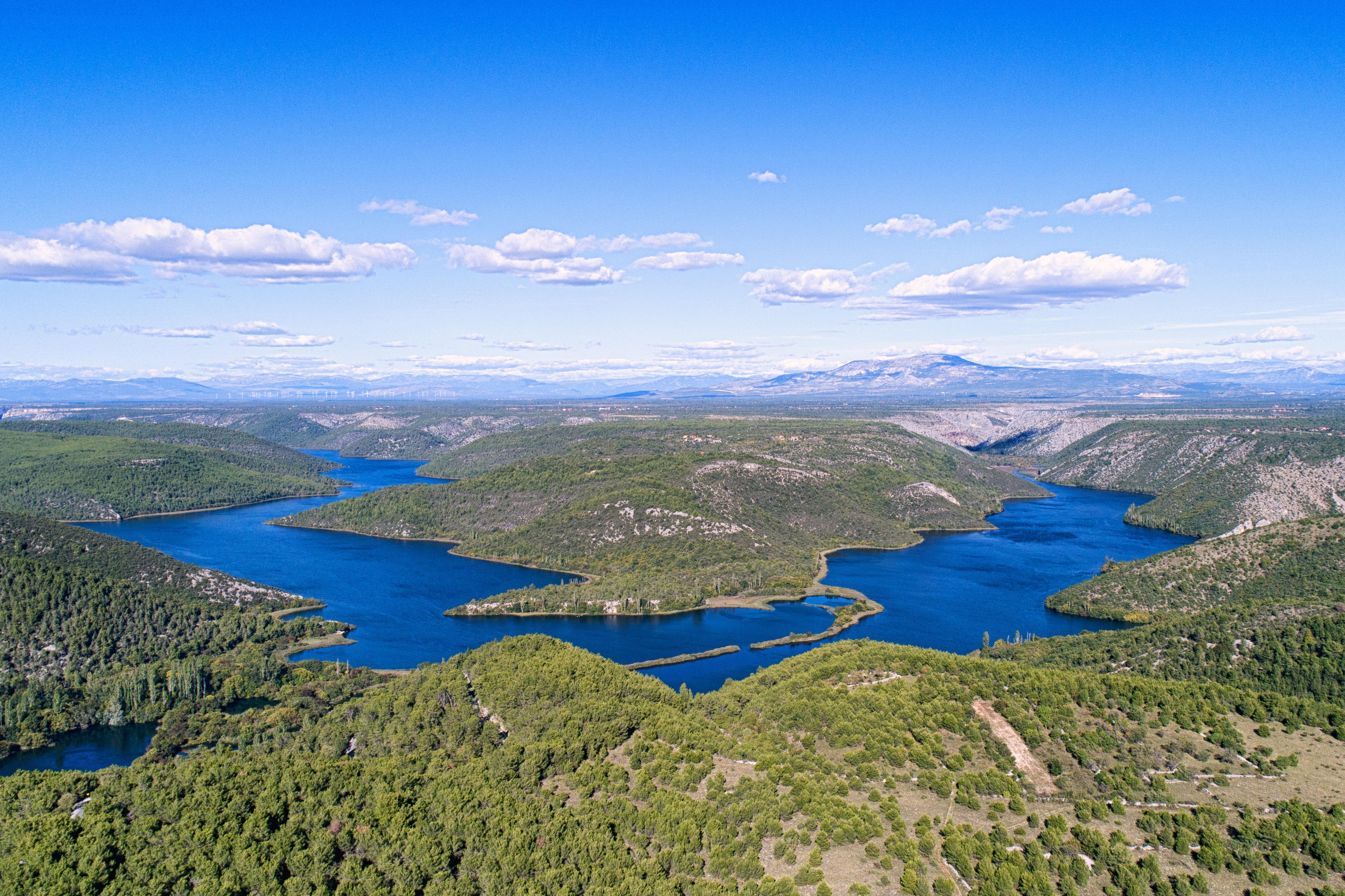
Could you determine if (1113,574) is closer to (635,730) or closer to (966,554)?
(966,554)

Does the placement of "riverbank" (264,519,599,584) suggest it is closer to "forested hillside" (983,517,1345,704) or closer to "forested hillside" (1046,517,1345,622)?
"forested hillside" (983,517,1345,704)

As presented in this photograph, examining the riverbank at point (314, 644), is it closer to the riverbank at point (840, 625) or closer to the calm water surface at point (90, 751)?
the calm water surface at point (90, 751)

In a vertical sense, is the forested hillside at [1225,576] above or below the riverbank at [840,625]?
above

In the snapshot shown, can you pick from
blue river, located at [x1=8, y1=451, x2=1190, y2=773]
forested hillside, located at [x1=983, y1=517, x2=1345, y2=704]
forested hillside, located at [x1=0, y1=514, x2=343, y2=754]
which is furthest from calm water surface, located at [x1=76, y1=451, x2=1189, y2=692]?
forested hillside, located at [x1=0, y1=514, x2=343, y2=754]

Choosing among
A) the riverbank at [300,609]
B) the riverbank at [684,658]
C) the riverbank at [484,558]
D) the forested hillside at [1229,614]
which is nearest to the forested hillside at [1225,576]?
the forested hillside at [1229,614]

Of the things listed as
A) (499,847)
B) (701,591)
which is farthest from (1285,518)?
(499,847)

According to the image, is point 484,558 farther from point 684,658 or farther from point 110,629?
point 684,658
